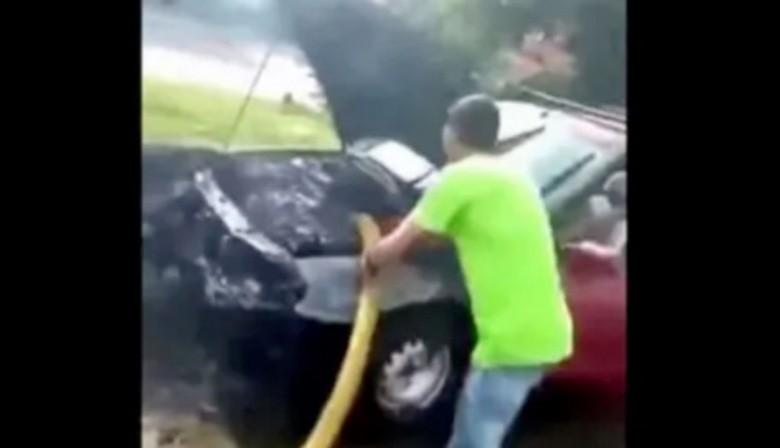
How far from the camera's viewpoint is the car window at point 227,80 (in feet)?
5.02

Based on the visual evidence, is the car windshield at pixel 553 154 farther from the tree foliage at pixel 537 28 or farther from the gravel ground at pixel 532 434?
the gravel ground at pixel 532 434

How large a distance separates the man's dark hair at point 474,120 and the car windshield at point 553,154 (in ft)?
0.10

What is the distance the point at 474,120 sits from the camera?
1.56m

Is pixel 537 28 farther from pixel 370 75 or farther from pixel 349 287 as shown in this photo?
pixel 349 287

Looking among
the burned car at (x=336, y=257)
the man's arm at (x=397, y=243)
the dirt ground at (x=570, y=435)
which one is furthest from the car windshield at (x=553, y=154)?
the dirt ground at (x=570, y=435)

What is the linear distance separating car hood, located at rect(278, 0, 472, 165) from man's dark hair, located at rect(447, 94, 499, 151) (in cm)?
1

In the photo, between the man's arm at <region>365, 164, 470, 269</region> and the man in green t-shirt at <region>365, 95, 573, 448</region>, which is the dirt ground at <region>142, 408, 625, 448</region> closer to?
the man in green t-shirt at <region>365, 95, 573, 448</region>

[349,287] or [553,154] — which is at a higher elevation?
[553,154]

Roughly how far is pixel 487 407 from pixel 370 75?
34cm

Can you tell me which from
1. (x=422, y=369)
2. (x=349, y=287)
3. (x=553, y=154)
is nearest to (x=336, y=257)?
(x=349, y=287)
